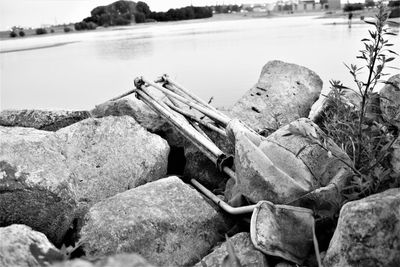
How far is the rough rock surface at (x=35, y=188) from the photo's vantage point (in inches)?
98.0

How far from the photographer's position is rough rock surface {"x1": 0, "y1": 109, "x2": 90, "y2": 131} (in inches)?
168

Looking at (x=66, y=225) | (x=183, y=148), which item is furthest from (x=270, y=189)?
(x=183, y=148)

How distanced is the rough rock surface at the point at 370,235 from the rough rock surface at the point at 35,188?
1.33 m

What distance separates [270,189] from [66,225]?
1.05m

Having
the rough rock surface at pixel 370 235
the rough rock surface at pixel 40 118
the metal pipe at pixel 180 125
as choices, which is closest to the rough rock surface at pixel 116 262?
the rough rock surface at pixel 370 235

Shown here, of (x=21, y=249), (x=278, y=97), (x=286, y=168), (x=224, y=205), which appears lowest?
(x=224, y=205)

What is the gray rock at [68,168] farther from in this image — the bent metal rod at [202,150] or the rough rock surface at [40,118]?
the rough rock surface at [40,118]

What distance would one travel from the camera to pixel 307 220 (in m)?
2.39

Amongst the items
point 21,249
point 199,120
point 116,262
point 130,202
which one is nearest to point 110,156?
point 130,202

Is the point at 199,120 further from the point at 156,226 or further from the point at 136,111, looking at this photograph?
the point at 156,226

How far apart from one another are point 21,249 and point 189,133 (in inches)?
96.1

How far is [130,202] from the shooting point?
2.78m

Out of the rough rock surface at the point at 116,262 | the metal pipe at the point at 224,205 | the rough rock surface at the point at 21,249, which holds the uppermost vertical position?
the rough rock surface at the point at 116,262

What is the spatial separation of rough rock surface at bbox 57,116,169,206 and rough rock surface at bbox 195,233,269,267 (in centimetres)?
105
